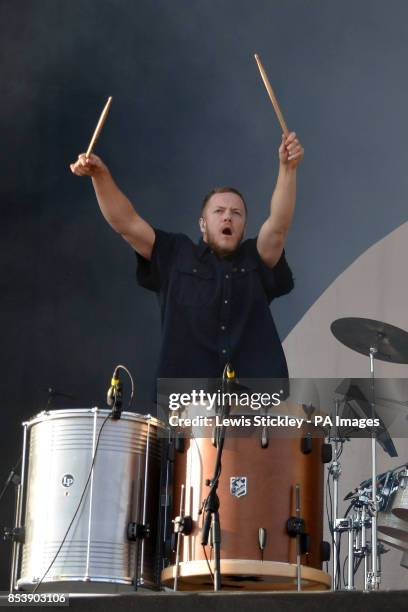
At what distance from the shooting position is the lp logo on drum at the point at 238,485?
3777mm

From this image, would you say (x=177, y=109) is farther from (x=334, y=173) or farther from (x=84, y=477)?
(x=84, y=477)

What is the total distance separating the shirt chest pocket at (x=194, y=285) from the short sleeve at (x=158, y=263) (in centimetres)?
6

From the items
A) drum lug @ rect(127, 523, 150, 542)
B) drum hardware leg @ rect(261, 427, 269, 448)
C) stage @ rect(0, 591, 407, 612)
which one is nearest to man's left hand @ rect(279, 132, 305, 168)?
drum hardware leg @ rect(261, 427, 269, 448)

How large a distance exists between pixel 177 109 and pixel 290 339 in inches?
49.4

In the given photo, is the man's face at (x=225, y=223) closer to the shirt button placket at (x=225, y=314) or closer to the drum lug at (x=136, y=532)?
the shirt button placket at (x=225, y=314)

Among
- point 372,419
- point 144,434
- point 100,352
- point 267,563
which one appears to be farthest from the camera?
point 100,352

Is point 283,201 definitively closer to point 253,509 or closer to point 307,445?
point 307,445

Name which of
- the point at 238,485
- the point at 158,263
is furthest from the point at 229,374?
the point at 158,263

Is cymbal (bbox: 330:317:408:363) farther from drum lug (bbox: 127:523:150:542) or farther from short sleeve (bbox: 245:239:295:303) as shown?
drum lug (bbox: 127:523:150:542)

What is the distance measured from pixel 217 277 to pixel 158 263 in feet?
0.82

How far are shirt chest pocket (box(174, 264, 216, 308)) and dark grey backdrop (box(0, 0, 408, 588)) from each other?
0.74 meters

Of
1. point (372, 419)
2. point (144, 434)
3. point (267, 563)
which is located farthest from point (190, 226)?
point (267, 563)

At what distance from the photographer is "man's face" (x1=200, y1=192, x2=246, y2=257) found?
462 centimetres

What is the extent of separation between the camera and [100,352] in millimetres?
5230
